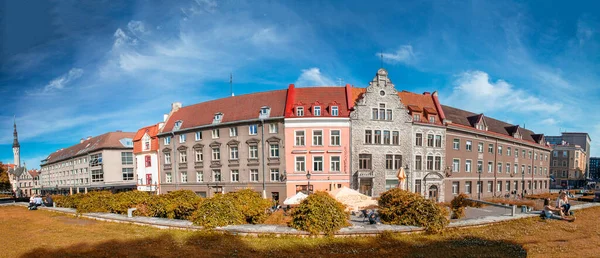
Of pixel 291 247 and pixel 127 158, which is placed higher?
pixel 291 247

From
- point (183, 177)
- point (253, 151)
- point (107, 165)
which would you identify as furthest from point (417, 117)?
point (107, 165)

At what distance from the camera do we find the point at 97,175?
55375 mm

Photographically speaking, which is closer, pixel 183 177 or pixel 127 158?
pixel 183 177

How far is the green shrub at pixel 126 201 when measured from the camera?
20.3 meters

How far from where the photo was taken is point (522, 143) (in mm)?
A: 49812

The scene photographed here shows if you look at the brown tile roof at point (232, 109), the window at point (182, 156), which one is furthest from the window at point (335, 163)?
the window at point (182, 156)

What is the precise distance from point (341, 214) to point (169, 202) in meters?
12.0

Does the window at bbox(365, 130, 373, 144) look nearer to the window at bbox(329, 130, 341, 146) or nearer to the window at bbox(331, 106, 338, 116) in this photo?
the window at bbox(329, 130, 341, 146)

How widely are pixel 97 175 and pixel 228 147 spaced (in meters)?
37.1

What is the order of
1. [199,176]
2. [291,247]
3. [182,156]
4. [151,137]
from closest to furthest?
1. [291,247]
2. [199,176]
3. [182,156]
4. [151,137]

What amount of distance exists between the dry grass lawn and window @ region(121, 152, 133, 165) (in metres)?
43.6

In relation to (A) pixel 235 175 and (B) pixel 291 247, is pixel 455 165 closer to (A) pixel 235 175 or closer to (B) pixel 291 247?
(A) pixel 235 175

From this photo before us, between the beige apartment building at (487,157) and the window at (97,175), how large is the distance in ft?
203

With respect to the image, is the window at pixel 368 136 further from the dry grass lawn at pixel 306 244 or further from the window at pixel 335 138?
the dry grass lawn at pixel 306 244
